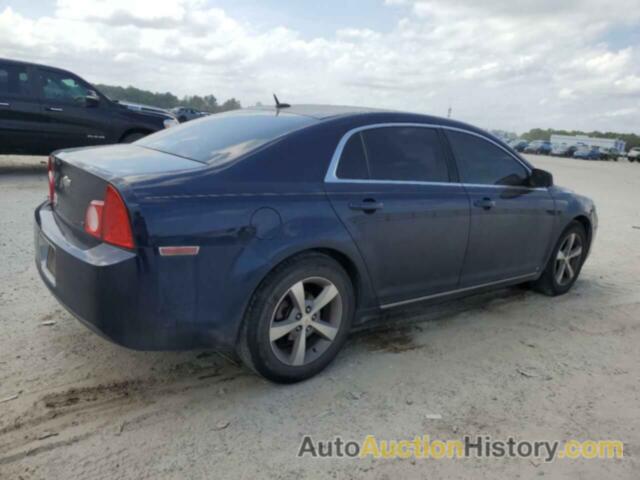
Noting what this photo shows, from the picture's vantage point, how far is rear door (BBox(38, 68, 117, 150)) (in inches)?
354

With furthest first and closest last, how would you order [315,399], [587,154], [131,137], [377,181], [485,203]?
[587,154], [131,137], [485,203], [377,181], [315,399]

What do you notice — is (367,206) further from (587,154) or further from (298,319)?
(587,154)

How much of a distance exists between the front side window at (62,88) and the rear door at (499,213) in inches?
300

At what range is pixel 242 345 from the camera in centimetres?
295

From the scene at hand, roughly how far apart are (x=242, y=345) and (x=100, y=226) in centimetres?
98

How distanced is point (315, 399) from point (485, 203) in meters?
2.04

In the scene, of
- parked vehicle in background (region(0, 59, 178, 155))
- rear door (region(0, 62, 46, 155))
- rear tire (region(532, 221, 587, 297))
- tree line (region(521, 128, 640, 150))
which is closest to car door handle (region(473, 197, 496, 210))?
rear tire (region(532, 221, 587, 297))

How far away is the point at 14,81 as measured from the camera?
868 cm

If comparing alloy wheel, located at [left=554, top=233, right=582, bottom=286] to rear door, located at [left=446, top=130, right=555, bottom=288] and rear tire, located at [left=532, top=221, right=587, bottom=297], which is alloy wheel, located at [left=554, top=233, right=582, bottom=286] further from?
rear door, located at [left=446, top=130, right=555, bottom=288]

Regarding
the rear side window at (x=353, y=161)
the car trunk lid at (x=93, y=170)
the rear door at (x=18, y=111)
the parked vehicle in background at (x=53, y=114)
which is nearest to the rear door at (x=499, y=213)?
the rear side window at (x=353, y=161)

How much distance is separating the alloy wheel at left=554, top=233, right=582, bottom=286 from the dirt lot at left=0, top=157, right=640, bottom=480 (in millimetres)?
700

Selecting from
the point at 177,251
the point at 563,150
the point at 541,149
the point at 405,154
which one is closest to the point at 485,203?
the point at 405,154

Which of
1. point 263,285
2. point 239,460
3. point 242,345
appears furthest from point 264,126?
point 239,460

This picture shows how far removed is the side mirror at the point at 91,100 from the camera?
9.31 meters
